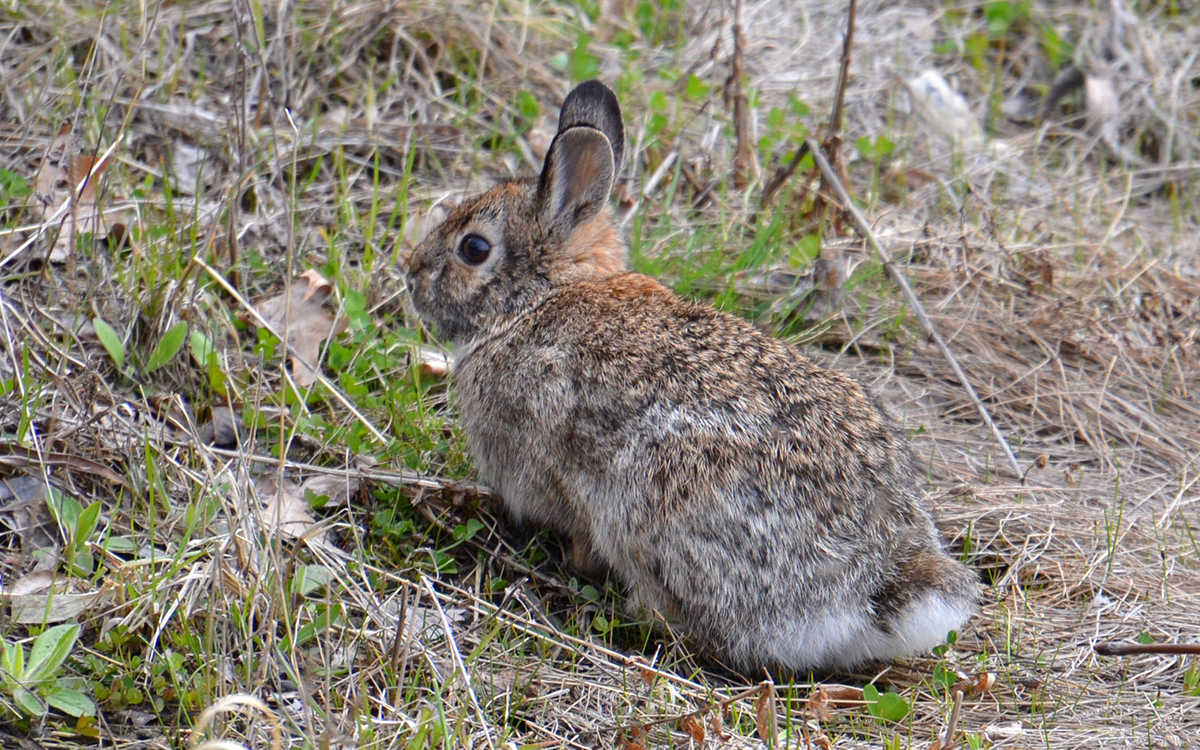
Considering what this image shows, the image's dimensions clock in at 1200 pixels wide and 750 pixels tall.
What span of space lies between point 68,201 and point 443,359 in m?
1.50

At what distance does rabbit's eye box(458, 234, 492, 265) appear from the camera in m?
4.35

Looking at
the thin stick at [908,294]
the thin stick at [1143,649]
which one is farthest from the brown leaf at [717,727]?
the thin stick at [908,294]

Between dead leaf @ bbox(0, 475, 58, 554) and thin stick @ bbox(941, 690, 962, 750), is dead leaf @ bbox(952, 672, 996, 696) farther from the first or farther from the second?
dead leaf @ bbox(0, 475, 58, 554)

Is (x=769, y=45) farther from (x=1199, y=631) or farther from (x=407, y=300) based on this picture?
(x=1199, y=631)

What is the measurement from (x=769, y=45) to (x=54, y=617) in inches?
206

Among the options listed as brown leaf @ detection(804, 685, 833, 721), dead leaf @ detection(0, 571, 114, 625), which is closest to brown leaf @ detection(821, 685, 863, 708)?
brown leaf @ detection(804, 685, 833, 721)

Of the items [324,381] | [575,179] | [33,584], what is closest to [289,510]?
[324,381]

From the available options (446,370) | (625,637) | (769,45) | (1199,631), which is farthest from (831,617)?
(769,45)

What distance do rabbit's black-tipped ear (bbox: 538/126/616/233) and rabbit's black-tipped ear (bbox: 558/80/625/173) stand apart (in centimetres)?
11

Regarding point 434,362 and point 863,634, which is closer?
point 863,634

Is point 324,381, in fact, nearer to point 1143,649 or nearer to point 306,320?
point 306,320

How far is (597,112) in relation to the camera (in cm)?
432

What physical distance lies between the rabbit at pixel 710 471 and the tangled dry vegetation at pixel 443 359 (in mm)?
173

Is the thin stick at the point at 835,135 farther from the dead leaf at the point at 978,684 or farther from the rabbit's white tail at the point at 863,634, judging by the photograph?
the dead leaf at the point at 978,684
